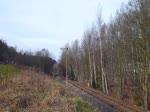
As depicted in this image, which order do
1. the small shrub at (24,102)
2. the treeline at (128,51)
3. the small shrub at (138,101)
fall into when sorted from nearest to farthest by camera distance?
1. the small shrub at (24,102)
2. the treeline at (128,51)
3. the small shrub at (138,101)

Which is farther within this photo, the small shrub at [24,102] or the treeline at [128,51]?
the treeline at [128,51]

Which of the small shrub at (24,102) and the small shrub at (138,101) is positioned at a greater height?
the small shrub at (24,102)

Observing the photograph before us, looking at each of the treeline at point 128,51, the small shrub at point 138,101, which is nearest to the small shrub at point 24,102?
the treeline at point 128,51

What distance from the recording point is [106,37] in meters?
51.4

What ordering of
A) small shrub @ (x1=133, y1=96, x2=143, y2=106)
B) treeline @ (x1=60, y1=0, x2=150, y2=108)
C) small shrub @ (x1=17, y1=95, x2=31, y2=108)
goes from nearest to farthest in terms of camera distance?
small shrub @ (x1=17, y1=95, x2=31, y2=108)
treeline @ (x1=60, y1=0, x2=150, y2=108)
small shrub @ (x1=133, y1=96, x2=143, y2=106)

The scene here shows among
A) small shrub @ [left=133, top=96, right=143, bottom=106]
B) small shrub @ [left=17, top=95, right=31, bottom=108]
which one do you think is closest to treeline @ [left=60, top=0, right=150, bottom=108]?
small shrub @ [left=133, top=96, right=143, bottom=106]

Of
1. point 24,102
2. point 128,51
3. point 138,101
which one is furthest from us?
point 128,51

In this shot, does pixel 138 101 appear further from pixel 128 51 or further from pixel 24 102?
pixel 24 102

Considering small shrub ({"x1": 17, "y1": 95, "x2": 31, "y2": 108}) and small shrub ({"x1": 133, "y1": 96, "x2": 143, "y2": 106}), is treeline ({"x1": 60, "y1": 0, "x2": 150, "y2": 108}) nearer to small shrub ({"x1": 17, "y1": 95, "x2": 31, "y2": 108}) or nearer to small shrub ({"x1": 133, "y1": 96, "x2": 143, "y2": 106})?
small shrub ({"x1": 133, "y1": 96, "x2": 143, "y2": 106})

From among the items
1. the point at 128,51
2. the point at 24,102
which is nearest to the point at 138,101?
the point at 128,51

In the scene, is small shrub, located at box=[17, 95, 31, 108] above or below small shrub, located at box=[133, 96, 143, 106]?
→ above

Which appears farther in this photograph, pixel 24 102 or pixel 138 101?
pixel 138 101

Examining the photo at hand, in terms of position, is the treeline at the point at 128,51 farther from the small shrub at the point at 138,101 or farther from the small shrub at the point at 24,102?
the small shrub at the point at 24,102

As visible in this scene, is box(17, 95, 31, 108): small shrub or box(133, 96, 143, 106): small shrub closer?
box(17, 95, 31, 108): small shrub
